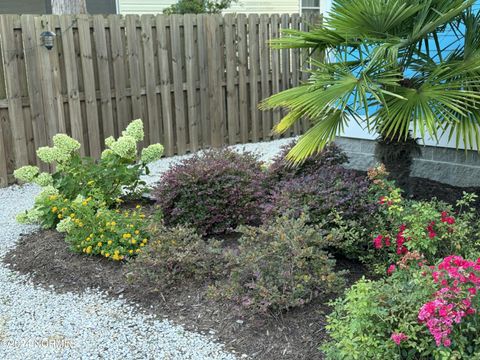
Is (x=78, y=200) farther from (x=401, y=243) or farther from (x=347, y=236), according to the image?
(x=401, y=243)

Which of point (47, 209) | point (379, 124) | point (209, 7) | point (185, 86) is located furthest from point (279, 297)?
point (209, 7)

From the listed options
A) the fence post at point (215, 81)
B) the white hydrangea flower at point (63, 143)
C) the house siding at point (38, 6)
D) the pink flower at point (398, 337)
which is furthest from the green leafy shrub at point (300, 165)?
the house siding at point (38, 6)

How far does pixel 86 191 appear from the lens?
521 cm

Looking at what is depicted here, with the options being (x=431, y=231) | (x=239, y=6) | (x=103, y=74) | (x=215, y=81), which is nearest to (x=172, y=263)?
(x=431, y=231)

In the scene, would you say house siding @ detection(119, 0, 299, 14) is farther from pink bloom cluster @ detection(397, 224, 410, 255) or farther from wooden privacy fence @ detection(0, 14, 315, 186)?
pink bloom cluster @ detection(397, 224, 410, 255)

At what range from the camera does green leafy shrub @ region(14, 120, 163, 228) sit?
518cm

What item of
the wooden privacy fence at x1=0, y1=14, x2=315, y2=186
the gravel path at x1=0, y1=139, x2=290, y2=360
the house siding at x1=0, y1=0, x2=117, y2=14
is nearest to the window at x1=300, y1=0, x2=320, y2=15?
the house siding at x1=0, y1=0, x2=117, y2=14

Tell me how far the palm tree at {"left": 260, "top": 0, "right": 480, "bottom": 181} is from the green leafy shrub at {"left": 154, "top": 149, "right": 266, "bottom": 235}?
1.91 feet

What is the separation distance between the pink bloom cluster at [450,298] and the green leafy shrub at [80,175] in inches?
130

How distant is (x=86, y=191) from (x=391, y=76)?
9.69ft

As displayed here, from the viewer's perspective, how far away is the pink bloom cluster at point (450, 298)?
8.05 feet

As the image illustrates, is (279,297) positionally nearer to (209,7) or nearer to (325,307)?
(325,307)

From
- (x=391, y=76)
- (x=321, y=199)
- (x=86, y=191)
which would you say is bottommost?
(x=86, y=191)

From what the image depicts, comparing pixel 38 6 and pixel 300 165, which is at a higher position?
pixel 38 6
